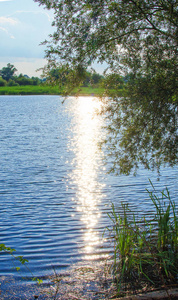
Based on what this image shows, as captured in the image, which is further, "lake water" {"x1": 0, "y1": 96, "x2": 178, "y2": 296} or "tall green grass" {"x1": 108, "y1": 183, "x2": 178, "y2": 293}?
"lake water" {"x1": 0, "y1": 96, "x2": 178, "y2": 296}

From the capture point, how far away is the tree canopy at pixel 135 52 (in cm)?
862

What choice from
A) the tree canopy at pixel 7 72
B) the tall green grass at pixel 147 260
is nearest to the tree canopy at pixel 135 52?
the tall green grass at pixel 147 260

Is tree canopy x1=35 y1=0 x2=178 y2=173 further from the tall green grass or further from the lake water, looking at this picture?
the tall green grass

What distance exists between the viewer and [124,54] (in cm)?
926

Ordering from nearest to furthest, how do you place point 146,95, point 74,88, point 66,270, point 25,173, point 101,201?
point 66,270 → point 146,95 → point 74,88 → point 101,201 → point 25,173

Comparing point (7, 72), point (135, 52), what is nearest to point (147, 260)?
point (135, 52)

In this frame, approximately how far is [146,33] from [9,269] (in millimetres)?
6394

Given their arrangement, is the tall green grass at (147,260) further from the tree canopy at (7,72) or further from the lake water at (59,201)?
the tree canopy at (7,72)

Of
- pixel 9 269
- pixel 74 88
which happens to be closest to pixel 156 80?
pixel 74 88

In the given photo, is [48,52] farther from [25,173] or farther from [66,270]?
[25,173]

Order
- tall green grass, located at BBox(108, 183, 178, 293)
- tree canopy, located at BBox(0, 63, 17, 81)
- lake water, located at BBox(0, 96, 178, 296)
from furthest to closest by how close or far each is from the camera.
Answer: tree canopy, located at BBox(0, 63, 17, 81), lake water, located at BBox(0, 96, 178, 296), tall green grass, located at BBox(108, 183, 178, 293)

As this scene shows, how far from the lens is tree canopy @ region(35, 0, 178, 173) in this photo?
28.3 ft

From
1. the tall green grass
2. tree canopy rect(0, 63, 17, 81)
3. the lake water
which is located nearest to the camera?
the tall green grass

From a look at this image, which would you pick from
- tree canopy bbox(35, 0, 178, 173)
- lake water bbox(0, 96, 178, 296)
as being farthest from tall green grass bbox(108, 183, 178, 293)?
tree canopy bbox(35, 0, 178, 173)
